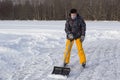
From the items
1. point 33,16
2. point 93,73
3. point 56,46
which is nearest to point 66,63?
point 93,73

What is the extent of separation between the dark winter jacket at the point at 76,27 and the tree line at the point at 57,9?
5489 cm

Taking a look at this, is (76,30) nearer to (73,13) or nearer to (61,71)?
(73,13)

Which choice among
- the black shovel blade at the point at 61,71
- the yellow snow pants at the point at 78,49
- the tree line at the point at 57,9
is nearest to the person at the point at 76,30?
the yellow snow pants at the point at 78,49

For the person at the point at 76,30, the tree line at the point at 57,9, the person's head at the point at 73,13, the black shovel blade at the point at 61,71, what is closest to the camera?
the black shovel blade at the point at 61,71

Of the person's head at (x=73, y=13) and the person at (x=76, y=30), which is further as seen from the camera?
the person at (x=76, y=30)

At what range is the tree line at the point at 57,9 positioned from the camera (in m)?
67.3

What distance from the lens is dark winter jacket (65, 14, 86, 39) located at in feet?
30.9

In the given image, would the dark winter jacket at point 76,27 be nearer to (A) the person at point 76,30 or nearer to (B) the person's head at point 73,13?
(A) the person at point 76,30

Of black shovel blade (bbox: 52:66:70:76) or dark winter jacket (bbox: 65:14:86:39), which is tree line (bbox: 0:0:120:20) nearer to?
dark winter jacket (bbox: 65:14:86:39)

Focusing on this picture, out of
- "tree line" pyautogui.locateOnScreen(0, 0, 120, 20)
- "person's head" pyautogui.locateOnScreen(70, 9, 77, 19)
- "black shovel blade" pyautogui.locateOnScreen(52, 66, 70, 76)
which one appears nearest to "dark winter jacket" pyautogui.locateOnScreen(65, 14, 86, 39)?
"person's head" pyautogui.locateOnScreen(70, 9, 77, 19)

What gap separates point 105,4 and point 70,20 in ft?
221

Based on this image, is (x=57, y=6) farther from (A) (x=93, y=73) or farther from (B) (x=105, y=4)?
(A) (x=93, y=73)

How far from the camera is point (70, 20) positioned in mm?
9422

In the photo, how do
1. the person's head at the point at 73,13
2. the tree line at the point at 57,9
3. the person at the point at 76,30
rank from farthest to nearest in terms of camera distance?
the tree line at the point at 57,9, the person at the point at 76,30, the person's head at the point at 73,13
